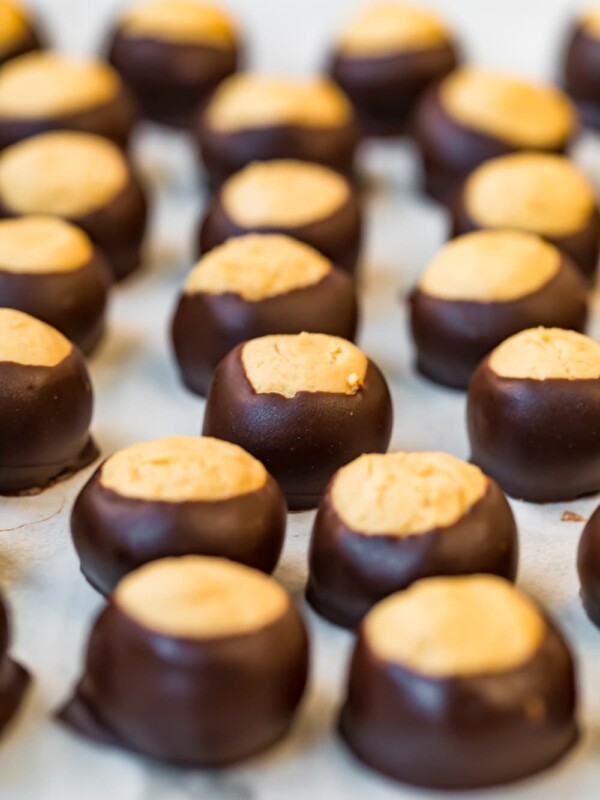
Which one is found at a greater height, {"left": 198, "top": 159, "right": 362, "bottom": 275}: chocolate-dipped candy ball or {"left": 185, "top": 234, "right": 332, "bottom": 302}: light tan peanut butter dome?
{"left": 185, "top": 234, "right": 332, "bottom": 302}: light tan peanut butter dome

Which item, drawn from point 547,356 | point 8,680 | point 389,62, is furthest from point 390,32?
point 8,680

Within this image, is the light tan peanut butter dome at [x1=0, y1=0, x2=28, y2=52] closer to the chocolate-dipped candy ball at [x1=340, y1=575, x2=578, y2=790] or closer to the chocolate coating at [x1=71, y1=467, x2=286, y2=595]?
the chocolate coating at [x1=71, y1=467, x2=286, y2=595]

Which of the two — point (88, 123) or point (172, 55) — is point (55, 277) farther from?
point (172, 55)

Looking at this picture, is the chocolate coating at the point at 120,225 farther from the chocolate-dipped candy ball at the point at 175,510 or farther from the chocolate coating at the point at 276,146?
the chocolate-dipped candy ball at the point at 175,510

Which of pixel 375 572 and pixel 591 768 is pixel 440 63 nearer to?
pixel 375 572

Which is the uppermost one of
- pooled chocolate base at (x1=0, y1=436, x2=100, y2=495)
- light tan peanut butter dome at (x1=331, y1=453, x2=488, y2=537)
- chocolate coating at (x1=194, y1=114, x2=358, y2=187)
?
light tan peanut butter dome at (x1=331, y1=453, x2=488, y2=537)

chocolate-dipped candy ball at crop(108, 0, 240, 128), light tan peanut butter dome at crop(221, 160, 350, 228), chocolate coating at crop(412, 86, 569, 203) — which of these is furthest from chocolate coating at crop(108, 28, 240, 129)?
light tan peanut butter dome at crop(221, 160, 350, 228)

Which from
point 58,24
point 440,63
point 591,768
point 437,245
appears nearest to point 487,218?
point 437,245
